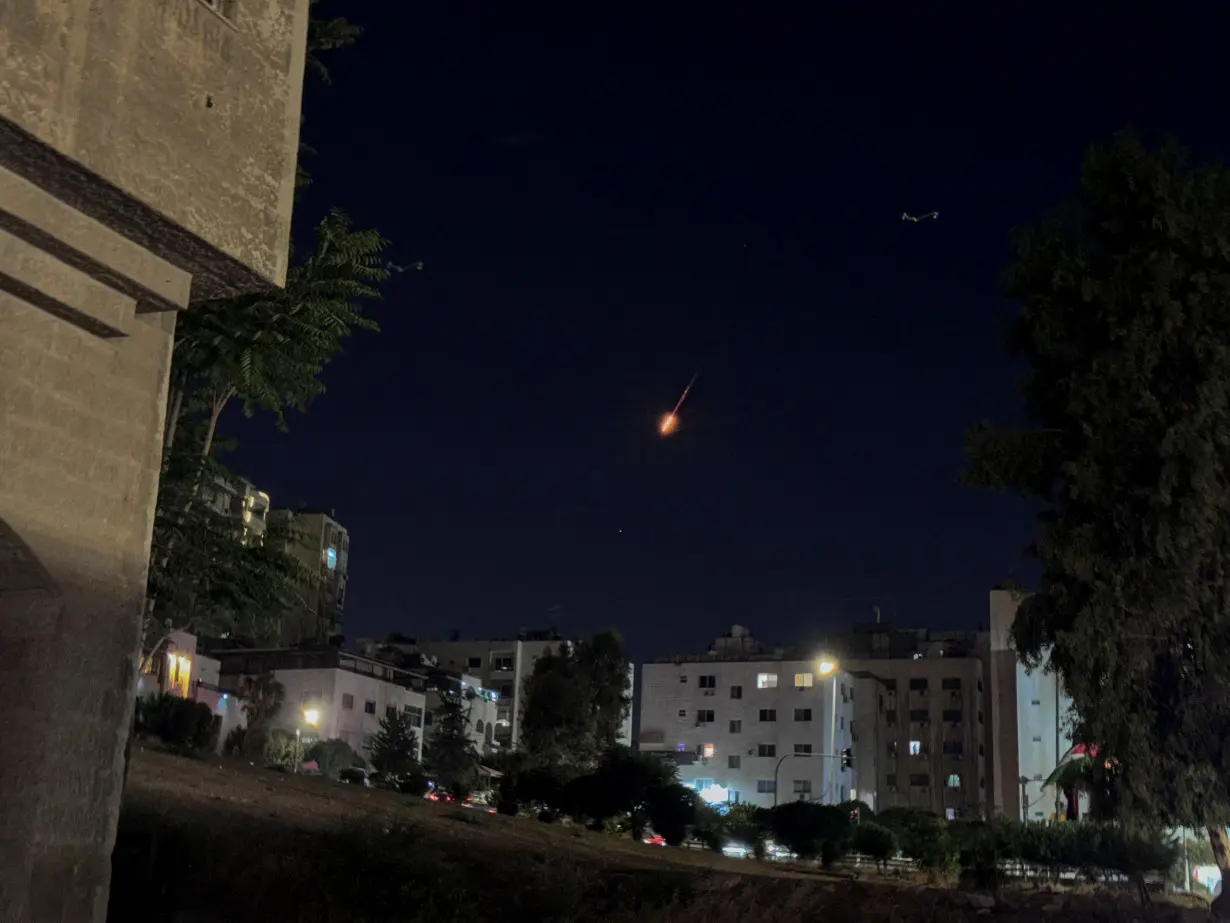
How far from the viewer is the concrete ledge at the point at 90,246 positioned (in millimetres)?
7297

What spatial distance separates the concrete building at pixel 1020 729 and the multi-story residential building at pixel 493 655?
28512 millimetres

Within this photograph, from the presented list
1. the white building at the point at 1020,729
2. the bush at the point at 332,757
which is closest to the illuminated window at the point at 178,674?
the bush at the point at 332,757

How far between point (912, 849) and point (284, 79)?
2963 cm

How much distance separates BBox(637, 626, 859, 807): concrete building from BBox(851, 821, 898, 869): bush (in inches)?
1390

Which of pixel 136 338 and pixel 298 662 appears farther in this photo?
pixel 298 662

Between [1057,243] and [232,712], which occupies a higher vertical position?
[1057,243]

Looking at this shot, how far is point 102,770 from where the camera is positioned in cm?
777

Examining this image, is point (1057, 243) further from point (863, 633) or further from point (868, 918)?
point (863, 633)

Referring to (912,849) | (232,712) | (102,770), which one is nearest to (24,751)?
(102,770)

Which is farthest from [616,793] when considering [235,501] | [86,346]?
[86,346]

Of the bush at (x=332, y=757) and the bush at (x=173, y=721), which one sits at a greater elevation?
the bush at (x=173, y=721)

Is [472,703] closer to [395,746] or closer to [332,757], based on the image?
[395,746]

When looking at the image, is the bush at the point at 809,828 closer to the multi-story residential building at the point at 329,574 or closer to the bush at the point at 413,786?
Result: the bush at the point at 413,786

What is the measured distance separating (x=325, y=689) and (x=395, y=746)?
4744 mm
